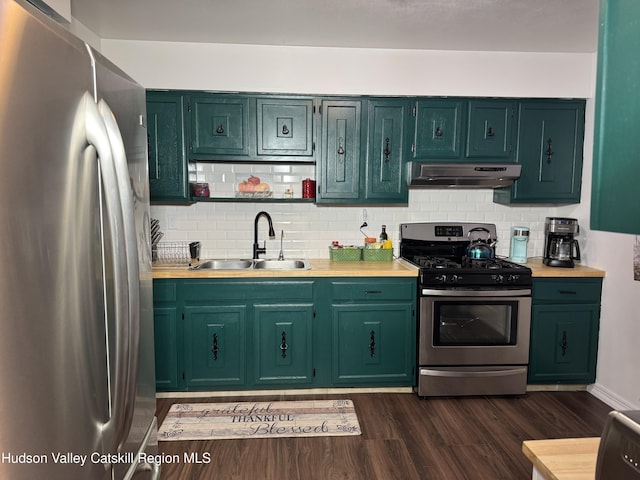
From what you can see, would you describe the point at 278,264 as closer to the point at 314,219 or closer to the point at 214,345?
the point at 314,219

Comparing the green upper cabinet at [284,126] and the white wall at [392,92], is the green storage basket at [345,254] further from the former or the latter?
the green upper cabinet at [284,126]

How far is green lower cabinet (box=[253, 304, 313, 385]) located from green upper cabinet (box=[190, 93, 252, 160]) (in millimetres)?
1206

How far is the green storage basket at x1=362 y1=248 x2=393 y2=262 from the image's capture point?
10.9ft

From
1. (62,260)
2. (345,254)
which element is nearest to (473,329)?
(345,254)

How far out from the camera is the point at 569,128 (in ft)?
10.7

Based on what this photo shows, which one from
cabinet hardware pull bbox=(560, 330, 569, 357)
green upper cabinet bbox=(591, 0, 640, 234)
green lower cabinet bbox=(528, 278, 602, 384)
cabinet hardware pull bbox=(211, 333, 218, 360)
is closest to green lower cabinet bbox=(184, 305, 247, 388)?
cabinet hardware pull bbox=(211, 333, 218, 360)

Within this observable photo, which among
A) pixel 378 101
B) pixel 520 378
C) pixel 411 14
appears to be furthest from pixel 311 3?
pixel 520 378

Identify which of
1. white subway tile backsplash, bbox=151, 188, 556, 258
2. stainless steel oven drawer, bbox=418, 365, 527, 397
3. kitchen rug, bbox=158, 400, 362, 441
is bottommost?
kitchen rug, bbox=158, 400, 362, 441

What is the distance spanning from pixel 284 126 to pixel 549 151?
2094 mm

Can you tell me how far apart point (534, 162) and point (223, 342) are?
2759 millimetres

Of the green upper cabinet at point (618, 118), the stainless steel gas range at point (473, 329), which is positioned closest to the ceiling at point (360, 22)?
the stainless steel gas range at point (473, 329)

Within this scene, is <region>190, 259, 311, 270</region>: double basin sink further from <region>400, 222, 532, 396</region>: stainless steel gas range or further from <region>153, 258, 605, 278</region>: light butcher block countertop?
<region>400, 222, 532, 396</region>: stainless steel gas range

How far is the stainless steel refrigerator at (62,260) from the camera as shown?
25.6 inches

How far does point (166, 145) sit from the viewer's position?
3.05 metres
